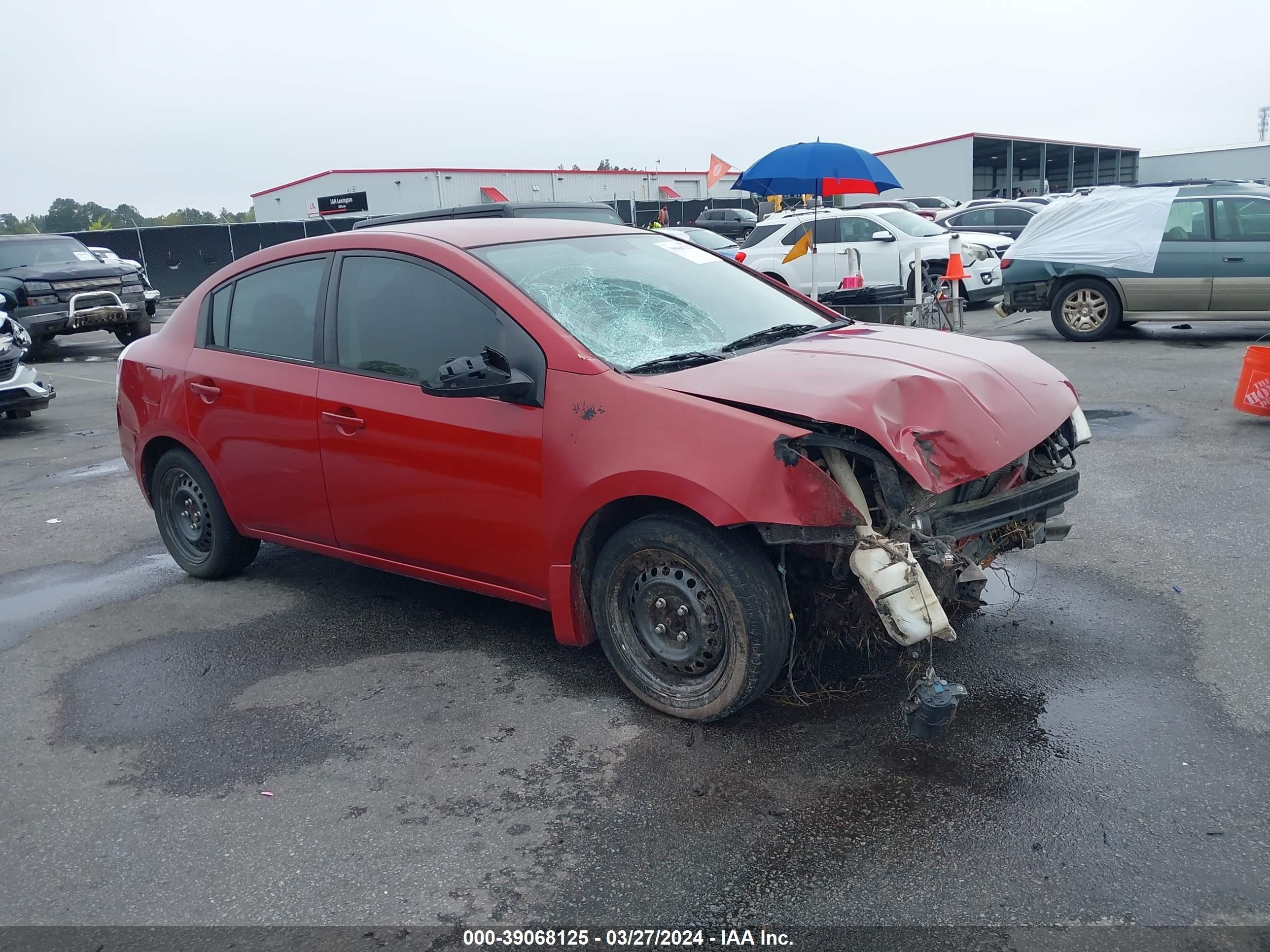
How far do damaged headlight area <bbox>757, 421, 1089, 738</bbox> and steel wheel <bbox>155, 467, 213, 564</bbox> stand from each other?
3355 mm

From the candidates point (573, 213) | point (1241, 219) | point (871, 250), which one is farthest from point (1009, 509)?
point (871, 250)

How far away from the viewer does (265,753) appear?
379 cm

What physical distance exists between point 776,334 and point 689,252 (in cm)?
80

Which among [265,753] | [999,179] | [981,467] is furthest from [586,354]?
[999,179]

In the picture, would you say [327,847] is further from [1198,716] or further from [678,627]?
[1198,716]

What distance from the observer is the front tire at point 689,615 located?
3.52 meters

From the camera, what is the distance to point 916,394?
358 cm

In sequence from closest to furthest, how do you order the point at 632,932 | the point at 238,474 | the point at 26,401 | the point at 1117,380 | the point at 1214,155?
the point at 632,932 < the point at 238,474 < the point at 1117,380 < the point at 26,401 < the point at 1214,155

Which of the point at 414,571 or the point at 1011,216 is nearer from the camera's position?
the point at 414,571

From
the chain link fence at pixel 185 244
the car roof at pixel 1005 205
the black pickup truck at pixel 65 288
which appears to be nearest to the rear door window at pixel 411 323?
the black pickup truck at pixel 65 288

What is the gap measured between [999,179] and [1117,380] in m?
58.1

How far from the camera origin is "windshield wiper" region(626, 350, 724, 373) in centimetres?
392

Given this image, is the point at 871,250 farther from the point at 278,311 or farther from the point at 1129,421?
the point at 278,311

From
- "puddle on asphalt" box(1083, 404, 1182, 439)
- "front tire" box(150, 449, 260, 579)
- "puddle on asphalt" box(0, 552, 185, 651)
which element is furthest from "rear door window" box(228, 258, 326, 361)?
"puddle on asphalt" box(1083, 404, 1182, 439)
